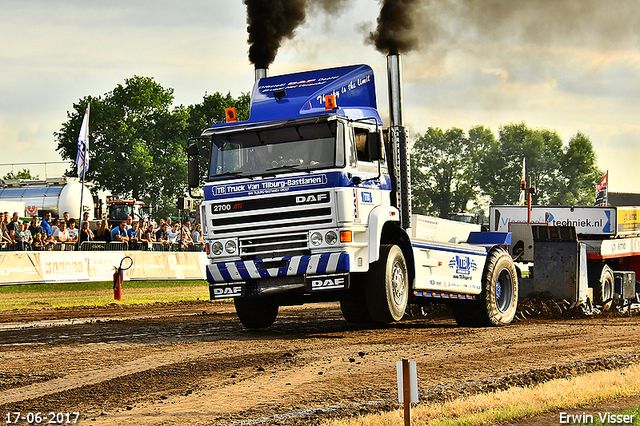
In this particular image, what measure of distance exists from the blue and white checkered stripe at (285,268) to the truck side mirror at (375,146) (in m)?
1.67

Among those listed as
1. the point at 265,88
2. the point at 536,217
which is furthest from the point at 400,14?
the point at 536,217

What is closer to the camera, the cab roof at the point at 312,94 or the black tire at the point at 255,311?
the cab roof at the point at 312,94

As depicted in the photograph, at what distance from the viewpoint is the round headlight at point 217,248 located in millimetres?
12070

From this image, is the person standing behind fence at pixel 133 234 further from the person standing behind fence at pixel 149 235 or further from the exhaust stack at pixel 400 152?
the exhaust stack at pixel 400 152

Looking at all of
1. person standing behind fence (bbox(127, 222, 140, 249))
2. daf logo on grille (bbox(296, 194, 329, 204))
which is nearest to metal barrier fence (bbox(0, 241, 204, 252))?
person standing behind fence (bbox(127, 222, 140, 249))

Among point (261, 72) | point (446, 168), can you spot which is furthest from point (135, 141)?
point (261, 72)

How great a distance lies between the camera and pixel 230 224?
11992mm

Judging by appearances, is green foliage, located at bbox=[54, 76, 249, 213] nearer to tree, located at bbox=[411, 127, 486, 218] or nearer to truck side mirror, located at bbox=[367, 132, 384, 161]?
tree, located at bbox=[411, 127, 486, 218]

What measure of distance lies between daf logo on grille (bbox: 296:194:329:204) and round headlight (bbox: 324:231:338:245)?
0.50m

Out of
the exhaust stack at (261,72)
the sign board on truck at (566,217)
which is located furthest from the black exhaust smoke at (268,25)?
the sign board on truck at (566,217)

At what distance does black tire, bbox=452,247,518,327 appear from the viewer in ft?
45.9

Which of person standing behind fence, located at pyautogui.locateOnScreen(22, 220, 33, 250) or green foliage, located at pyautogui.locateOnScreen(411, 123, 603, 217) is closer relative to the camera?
person standing behind fence, located at pyautogui.locateOnScreen(22, 220, 33, 250)

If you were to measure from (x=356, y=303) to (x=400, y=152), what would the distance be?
2.99m

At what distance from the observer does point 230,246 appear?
1198 cm
